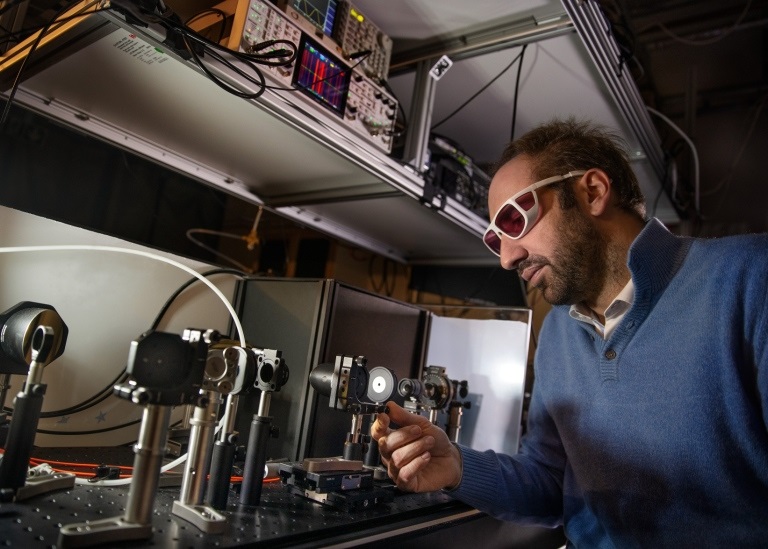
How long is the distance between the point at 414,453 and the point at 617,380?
1.70 ft

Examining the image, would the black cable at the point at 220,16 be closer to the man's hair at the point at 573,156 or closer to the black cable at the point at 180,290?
the black cable at the point at 180,290

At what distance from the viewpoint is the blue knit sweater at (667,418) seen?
0.99 metres

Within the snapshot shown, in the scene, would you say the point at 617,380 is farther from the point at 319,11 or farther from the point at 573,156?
the point at 319,11

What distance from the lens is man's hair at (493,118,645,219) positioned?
1.28 meters

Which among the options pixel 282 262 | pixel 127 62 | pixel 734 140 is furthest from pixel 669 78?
pixel 127 62

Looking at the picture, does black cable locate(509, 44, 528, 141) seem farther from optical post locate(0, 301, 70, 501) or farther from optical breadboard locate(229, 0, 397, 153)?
optical post locate(0, 301, 70, 501)

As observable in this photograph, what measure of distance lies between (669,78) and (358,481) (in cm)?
260

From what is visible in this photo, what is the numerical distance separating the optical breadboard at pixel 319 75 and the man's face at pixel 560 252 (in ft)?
1.32

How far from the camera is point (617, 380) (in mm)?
1147

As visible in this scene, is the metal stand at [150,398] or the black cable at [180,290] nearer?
the metal stand at [150,398]

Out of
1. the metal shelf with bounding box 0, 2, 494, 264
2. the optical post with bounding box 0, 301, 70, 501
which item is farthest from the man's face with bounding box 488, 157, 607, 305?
the optical post with bounding box 0, 301, 70, 501

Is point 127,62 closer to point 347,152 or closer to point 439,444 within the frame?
point 347,152

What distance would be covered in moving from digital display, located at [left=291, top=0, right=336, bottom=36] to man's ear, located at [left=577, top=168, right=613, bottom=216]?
29.4 inches

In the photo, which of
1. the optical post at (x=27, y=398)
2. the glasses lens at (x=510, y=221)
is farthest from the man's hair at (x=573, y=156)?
the optical post at (x=27, y=398)
